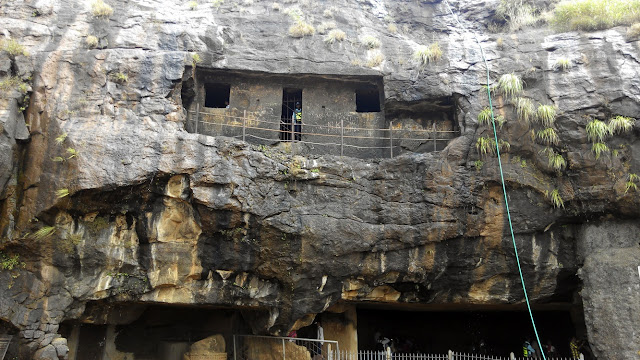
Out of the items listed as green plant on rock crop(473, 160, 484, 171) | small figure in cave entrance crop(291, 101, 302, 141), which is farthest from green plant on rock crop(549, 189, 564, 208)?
small figure in cave entrance crop(291, 101, 302, 141)

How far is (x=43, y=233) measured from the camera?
895 centimetres

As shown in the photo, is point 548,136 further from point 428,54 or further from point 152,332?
point 152,332

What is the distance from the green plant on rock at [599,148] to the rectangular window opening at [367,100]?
5203 mm

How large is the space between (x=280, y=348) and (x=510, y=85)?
795cm

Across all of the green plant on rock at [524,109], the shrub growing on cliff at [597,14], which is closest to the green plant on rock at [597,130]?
the green plant on rock at [524,109]

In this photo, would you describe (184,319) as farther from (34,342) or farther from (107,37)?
(107,37)

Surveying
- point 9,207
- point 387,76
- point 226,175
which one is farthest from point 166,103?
point 387,76

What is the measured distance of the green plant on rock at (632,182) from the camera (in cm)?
966

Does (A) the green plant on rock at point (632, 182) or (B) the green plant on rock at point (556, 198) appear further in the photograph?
(B) the green plant on rock at point (556, 198)

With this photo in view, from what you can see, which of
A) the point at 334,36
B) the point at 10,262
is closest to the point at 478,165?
the point at 334,36

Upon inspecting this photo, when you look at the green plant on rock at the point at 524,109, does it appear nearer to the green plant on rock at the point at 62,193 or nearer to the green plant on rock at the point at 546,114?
the green plant on rock at the point at 546,114

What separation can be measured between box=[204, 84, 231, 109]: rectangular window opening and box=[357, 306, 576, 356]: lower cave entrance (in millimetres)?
7684

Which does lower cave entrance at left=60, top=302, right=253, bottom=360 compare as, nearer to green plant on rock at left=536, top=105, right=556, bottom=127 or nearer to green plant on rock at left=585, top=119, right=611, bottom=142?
green plant on rock at left=536, top=105, right=556, bottom=127

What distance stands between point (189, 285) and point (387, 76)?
6636 mm
